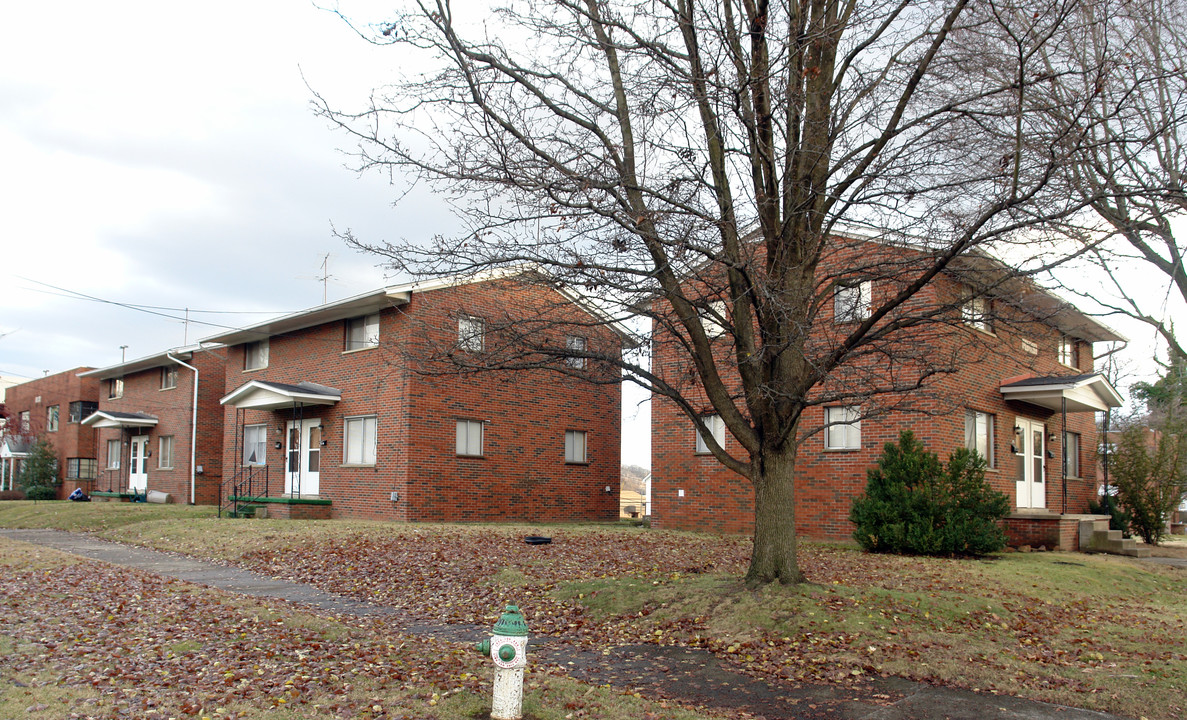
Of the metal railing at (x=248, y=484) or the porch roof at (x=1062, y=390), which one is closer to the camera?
the porch roof at (x=1062, y=390)

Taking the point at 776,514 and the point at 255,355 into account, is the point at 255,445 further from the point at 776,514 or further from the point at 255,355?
the point at 776,514

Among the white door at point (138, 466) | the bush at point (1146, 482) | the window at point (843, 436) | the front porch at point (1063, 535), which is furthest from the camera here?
the white door at point (138, 466)

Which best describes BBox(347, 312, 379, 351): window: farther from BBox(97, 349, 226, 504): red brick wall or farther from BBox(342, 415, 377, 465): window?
BBox(97, 349, 226, 504): red brick wall

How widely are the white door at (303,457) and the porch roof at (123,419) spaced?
36.6 feet

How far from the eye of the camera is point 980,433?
19.1 m

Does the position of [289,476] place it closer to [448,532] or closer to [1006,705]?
[448,532]

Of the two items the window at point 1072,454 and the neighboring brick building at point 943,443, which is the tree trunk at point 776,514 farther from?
the window at point 1072,454

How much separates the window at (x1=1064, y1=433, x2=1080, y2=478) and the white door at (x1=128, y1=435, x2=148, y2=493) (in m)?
30.7

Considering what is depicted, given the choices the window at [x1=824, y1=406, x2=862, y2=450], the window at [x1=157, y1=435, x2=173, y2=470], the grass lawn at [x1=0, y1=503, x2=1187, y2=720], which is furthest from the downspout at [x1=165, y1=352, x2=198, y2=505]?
the window at [x1=824, y1=406, x2=862, y2=450]

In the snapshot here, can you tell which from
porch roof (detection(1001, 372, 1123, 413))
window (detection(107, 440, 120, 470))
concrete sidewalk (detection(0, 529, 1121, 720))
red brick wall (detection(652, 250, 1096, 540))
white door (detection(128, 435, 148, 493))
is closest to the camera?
concrete sidewalk (detection(0, 529, 1121, 720))

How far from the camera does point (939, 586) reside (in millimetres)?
11148

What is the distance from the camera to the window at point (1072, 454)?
76.2 ft

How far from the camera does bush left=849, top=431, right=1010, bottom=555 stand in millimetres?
14680

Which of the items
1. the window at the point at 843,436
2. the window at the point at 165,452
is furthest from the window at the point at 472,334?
the window at the point at 165,452
